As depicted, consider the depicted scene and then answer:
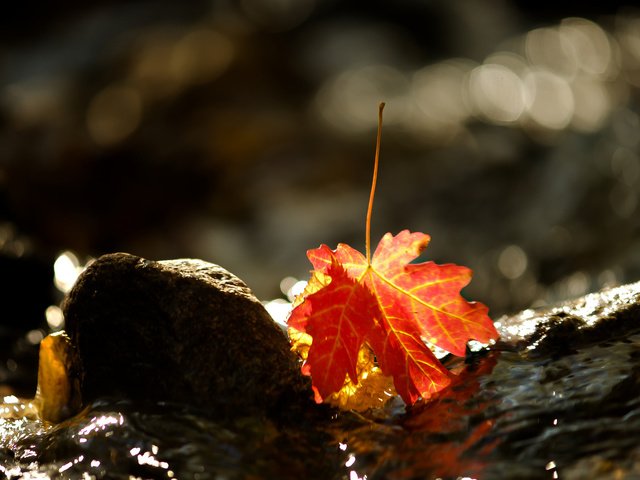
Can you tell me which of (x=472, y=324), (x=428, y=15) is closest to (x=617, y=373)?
(x=472, y=324)

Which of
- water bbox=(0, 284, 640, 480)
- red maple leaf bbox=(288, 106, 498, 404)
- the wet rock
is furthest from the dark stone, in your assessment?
the wet rock

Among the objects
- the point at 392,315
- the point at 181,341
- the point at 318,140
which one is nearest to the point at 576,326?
the point at 392,315

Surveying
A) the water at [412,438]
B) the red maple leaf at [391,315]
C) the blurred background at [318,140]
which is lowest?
the water at [412,438]

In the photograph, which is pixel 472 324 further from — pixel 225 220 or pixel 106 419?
pixel 225 220

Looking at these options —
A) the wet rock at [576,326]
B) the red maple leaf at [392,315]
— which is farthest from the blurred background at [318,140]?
the red maple leaf at [392,315]

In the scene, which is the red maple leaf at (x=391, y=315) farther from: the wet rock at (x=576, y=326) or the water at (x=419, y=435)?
the wet rock at (x=576, y=326)
